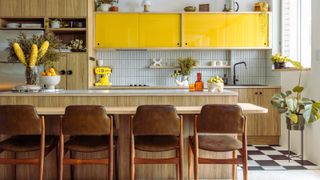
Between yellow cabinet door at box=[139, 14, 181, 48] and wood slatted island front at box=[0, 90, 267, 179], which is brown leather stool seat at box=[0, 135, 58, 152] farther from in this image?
yellow cabinet door at box=[139, 14, 181, 48]

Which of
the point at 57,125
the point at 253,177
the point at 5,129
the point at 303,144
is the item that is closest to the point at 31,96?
the point at 57,125

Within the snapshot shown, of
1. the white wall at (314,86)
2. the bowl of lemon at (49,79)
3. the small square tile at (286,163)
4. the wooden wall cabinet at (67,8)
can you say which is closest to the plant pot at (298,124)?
the white wall at (314,86)

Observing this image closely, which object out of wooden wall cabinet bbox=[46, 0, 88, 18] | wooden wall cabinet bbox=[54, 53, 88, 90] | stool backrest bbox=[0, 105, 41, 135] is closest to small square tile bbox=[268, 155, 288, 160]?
wooden wall cabinet bbox=[54, 53, 88, 90]

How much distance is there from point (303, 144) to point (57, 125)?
309 cm

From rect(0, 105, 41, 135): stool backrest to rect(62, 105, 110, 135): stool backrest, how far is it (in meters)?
0.31

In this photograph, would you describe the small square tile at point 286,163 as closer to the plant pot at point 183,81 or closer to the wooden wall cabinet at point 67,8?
the plant pot at point 183,81

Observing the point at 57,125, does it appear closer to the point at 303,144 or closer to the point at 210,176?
the point at 210,176

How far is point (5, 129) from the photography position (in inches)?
130

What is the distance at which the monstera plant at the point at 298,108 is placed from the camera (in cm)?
440

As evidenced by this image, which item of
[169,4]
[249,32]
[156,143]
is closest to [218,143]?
[156,143]

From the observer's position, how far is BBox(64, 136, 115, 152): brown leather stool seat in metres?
3.31

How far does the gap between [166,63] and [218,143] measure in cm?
341

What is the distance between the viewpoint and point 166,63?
6.71m

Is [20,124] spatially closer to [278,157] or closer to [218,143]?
[218,143]
